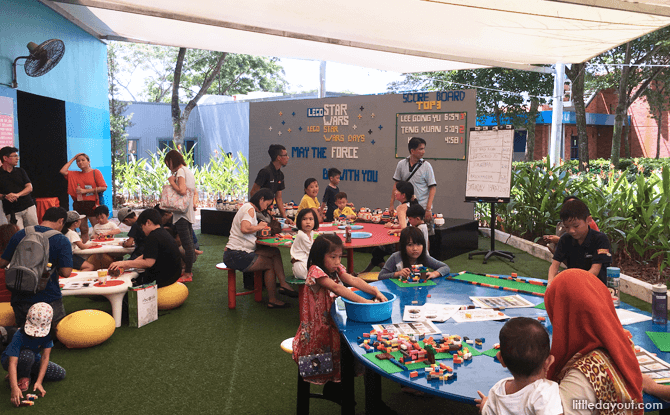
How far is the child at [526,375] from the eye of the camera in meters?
1.72

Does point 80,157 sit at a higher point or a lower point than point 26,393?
higher

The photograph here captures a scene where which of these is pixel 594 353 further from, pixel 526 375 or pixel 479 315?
Result: pixel 479 315

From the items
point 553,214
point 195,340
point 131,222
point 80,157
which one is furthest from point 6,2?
point 553,214

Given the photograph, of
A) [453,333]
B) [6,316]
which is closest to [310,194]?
[6,316]

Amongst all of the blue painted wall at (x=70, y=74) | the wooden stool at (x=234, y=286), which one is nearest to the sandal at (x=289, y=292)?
the wooden stool at (x=234, y=286)

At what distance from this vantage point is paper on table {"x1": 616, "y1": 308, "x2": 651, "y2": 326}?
2.74 m

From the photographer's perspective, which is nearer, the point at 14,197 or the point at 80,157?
the point at 14,197

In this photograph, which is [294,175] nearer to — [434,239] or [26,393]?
[434,239]

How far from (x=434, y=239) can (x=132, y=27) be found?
276 inches

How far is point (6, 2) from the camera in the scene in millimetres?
7305

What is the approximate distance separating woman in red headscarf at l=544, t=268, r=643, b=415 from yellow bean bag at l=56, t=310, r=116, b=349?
3847 millimetres

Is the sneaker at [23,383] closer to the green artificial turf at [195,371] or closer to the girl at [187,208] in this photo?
the green artificial turf at [195,371]

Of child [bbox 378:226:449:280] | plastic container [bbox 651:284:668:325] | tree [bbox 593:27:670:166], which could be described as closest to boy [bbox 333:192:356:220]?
child [bbox 378:226:449:280]

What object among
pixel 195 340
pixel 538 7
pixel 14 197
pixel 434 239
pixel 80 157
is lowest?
pixel 195 340
